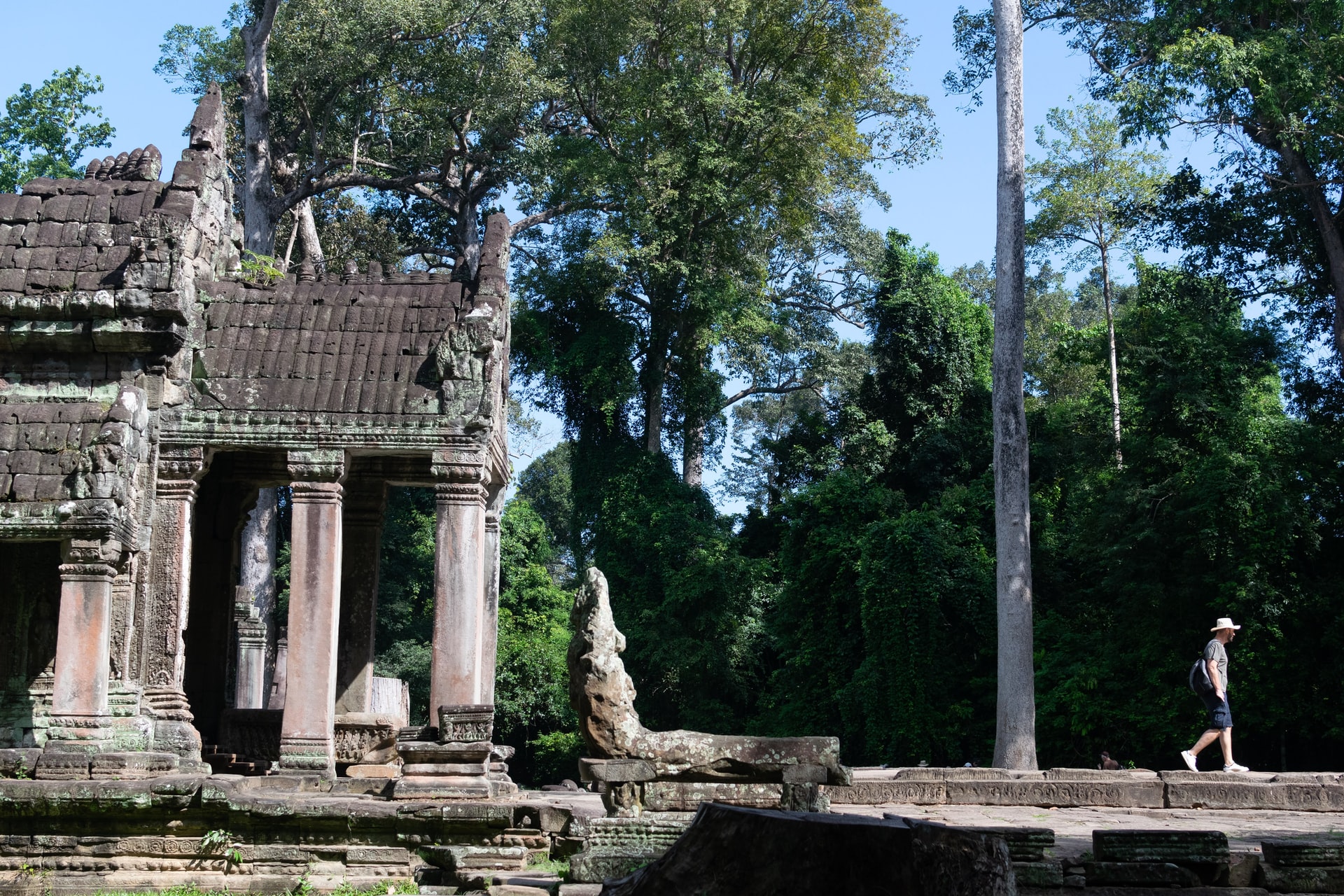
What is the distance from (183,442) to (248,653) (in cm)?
930

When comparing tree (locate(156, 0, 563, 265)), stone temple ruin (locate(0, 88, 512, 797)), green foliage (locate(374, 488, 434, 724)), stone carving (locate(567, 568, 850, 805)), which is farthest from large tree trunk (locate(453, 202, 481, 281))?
stone carving (locate(567, 568, 850, 805))

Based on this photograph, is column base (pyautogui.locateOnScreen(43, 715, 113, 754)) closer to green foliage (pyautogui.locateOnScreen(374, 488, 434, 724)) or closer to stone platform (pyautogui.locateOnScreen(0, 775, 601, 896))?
stone platform (pyautogui.locateOnScreen(0, 775, 601, 896))

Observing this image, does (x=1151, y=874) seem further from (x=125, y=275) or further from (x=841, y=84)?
(x=841, y=84)

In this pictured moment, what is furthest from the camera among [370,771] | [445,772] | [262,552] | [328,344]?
[262,552]

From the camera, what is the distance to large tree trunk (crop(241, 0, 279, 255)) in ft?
85.8

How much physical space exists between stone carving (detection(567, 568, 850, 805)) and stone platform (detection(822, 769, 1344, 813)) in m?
2.70

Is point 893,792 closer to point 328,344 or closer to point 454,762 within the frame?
point 454,762

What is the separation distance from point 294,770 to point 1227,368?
15.8 m

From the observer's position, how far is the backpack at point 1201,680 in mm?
12516

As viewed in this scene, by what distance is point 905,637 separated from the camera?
23.9 m

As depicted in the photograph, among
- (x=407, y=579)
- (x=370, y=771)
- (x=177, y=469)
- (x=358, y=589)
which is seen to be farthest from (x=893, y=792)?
(x=407, y=579)

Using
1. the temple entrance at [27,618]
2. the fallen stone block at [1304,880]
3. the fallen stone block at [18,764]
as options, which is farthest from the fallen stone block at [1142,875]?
the temple entrance at [27,618]

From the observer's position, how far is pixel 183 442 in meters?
12.4

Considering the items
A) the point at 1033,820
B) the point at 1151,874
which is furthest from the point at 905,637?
the point at 1151,874
